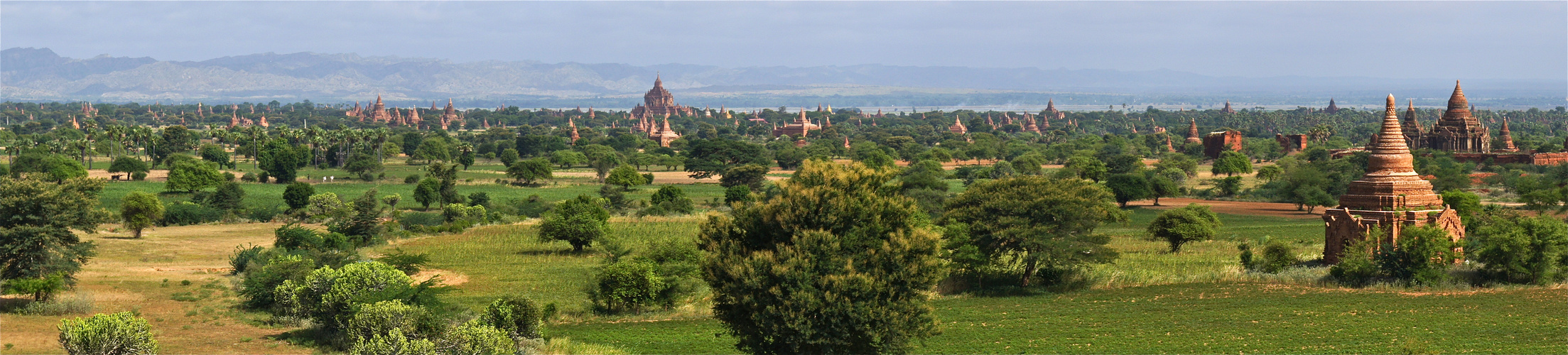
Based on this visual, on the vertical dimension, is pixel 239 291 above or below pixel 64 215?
below

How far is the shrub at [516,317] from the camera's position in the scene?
24.7 meters

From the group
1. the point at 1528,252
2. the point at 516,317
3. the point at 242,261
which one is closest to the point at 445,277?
the point at 242,261

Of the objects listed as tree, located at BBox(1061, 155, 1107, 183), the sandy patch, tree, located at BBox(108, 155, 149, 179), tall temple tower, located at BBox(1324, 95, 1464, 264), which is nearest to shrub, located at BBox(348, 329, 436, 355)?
the sandy patch

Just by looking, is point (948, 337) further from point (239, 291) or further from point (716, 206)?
point (716, 206)

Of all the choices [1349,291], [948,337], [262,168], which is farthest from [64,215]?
[262,168]

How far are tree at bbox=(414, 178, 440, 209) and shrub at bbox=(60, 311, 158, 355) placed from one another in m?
43.7

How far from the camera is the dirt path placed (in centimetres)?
6231

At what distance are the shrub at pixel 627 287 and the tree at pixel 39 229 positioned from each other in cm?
1134

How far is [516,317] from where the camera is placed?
25.4 meters

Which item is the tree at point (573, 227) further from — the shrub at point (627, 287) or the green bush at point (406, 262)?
the shrub at point (627, 287)

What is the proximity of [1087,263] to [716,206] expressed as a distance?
109 feet

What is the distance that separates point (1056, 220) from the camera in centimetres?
3484

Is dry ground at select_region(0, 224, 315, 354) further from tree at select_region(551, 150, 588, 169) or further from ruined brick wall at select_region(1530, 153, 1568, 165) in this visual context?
ruined brick wall at select_region(1530, 153, 1568, 165)

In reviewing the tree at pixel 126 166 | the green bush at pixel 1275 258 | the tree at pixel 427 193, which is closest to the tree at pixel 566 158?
the tree at pixel 126 166
